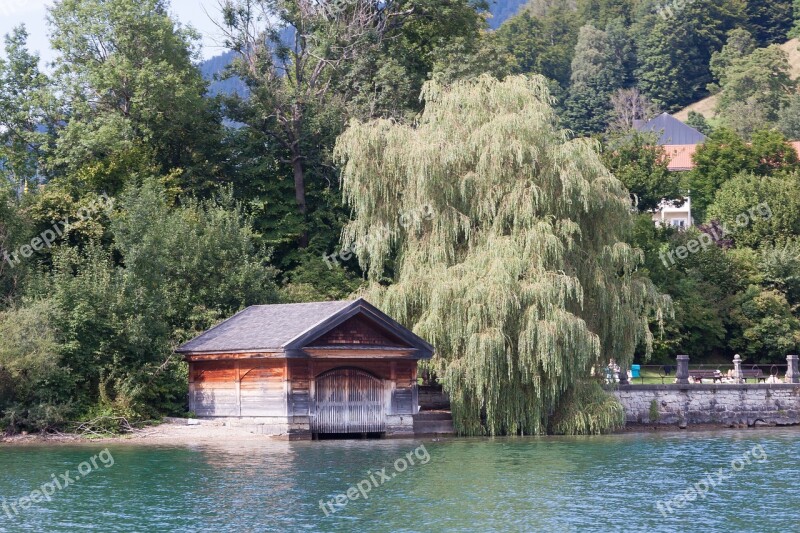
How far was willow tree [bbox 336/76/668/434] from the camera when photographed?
40.4 metres

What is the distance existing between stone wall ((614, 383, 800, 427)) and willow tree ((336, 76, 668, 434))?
192 inches

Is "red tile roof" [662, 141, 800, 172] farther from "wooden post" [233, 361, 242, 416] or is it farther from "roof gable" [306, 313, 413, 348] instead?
"wooden post" [233, 361, 242, 416]

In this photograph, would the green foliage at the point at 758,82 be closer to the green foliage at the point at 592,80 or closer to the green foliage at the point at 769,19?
the green foliage at the point at 592,80

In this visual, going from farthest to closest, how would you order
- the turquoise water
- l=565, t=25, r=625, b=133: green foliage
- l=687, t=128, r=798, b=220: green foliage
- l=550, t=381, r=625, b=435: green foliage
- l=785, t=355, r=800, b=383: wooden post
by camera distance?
l=565, t=25, r=625, b=133: green foliage
l=687, t=128, r=798, b=220: green foliage
l=785, t=355, r=800, b=383: wooden post
l=550, t=381, r=625, b=435: green foliage
the turquoise water

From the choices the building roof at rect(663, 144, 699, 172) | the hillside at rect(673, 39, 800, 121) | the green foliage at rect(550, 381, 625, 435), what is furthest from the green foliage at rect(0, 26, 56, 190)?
the hillside at rect(673, 39, 800, 121)

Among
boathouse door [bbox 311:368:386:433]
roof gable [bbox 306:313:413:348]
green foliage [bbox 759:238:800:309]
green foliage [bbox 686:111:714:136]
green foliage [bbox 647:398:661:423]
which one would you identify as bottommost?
green foliage [bbox 647:398:661:423]

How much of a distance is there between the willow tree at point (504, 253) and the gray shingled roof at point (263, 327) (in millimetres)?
3130

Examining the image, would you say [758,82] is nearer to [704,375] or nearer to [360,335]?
[704,375]

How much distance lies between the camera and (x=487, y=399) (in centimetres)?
4112

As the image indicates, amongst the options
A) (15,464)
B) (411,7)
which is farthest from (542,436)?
(411,7)

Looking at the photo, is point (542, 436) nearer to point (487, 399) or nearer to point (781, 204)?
point (487, 399)

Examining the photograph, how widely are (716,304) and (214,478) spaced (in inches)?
1574

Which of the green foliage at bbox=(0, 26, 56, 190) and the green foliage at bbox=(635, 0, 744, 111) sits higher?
the green foliage at bbox=(635, 0, 744, 111)

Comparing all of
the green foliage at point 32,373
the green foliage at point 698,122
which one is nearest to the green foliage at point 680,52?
the green foliage at point 698,122
